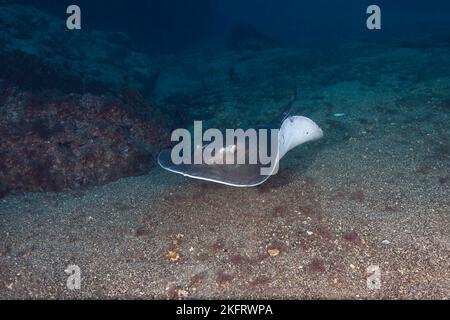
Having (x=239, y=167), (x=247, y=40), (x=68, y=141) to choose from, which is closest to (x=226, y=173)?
(x=239, y=167)

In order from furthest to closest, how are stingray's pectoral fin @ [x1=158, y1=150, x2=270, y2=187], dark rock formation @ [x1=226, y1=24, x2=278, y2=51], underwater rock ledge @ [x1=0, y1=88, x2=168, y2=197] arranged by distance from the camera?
dark rock formation @ [x1=226, y1=24, x2=278, y2=51], underwater rock ledge @ [x1=0, y1=88, x2=168, y2=197], stingray's pectoral fin @ [x1=158, y1=150, x2=270, y2=187]

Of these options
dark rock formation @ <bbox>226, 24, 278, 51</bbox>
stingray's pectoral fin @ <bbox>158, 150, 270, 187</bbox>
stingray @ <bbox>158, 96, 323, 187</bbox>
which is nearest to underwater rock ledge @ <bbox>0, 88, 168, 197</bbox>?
stingray @ <bbox>158, 96, 323, 187</bbox>

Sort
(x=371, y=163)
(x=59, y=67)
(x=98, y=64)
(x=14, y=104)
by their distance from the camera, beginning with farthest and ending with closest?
(x=98, y=64) → (x=59, y=67) → (x=14, y=104) → (x=371, y=163)

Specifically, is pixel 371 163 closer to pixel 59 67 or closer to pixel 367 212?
pixel 367 212

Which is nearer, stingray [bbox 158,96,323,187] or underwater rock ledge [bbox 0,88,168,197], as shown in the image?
stingray [bbox 158,96,323,187]

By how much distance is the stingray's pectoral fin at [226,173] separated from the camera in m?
3.83

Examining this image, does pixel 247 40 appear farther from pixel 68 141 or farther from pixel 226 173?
pixel 226 173

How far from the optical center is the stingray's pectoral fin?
3.83 meters

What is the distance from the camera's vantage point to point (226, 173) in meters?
4.04

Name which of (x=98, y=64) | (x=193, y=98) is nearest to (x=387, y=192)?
(x=193, y=98)

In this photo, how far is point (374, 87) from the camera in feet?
29.9

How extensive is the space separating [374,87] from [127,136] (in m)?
6.50

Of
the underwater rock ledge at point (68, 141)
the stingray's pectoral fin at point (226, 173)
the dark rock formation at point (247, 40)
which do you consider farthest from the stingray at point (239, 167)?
the dark rock formation at point (247, 40)

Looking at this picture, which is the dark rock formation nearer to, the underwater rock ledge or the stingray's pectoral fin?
the underwater rock ledge
